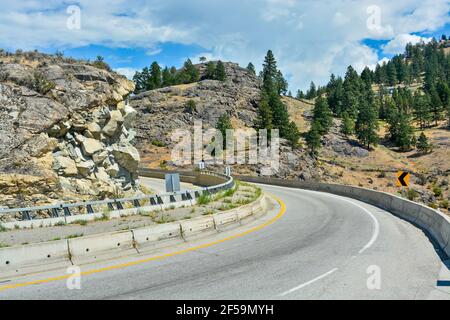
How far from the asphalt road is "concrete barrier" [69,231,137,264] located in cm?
58

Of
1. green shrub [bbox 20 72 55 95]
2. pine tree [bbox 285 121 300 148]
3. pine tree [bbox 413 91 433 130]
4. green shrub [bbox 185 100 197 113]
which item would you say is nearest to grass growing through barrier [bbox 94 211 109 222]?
green shrub [bbox 20 72 55 95]

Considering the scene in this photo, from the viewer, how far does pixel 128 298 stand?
7594 mm

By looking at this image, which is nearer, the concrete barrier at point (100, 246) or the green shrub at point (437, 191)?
the concrete barrier at point (100, 246)

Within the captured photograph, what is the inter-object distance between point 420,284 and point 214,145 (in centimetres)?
7029

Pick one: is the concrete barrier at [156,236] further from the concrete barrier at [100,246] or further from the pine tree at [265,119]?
the pine tree at [265,119]

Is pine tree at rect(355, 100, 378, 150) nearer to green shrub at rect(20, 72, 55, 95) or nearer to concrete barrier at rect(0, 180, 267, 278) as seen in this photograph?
green shrub at rect(20, 72, 55, 95)

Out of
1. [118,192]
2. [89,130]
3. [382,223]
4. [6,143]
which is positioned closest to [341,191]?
[382,223]

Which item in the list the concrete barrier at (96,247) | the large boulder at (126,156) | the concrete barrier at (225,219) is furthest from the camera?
the large boulder at (126,156)

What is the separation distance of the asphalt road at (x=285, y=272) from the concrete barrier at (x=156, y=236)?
55 cm

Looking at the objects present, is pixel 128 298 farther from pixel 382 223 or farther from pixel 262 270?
pixel 382 223

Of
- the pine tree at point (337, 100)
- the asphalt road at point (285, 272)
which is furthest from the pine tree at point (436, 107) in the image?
the asphalt road at point (285, 272)

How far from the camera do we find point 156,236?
40.3ft

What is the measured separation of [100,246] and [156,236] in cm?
197

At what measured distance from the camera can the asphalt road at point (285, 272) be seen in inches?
310
